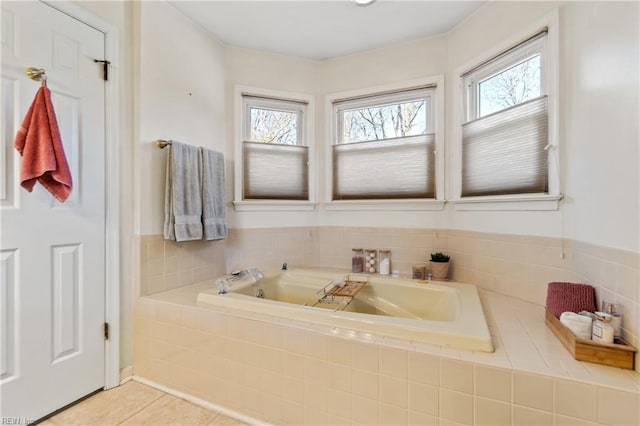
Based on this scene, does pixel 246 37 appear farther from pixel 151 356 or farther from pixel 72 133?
pixel 151 356

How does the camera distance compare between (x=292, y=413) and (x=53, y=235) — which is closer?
(x=292, y=413)

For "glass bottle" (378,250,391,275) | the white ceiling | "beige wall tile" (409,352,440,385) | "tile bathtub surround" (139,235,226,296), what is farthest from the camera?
"glass bottle" (378,250,391,275)

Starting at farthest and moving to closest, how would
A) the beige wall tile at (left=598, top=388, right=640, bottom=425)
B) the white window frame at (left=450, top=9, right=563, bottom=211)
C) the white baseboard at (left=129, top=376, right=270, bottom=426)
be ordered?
the white window frame at (left=450, top=9, right=563, bottom=211) < the white baseboard at (left=129, top=376, right=270, bottom=426) < the beige wall tile at (left=598, top=388, right=640, bottom=425)

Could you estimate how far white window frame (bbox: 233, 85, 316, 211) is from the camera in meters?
2.51

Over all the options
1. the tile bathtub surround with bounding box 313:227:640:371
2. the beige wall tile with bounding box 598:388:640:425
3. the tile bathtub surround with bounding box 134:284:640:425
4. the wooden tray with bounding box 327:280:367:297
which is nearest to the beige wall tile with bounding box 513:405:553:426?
the tile bathtub surround with bounding box 134:284:640:425

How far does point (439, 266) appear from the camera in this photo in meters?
2.20

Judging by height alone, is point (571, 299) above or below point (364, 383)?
above

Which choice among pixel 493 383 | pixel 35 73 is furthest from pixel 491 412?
pixel 35 73

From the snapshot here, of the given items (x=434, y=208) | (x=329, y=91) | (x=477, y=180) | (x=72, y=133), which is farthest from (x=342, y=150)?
(x=72, y=133)

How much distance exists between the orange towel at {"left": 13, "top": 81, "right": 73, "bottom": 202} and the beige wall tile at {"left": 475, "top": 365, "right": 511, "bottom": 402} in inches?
79.2

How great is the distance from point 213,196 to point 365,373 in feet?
5.26

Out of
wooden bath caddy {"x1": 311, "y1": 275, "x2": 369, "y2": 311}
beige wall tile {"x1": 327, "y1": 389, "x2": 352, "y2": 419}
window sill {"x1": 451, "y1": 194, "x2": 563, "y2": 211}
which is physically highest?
window sill {"x1": 451, "y1": 194, "x2": 563, "y2": 211}

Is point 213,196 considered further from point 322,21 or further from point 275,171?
point 322,21

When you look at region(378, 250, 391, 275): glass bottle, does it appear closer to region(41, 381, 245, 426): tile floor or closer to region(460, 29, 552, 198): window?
region(460, 29, 552, 198): window
